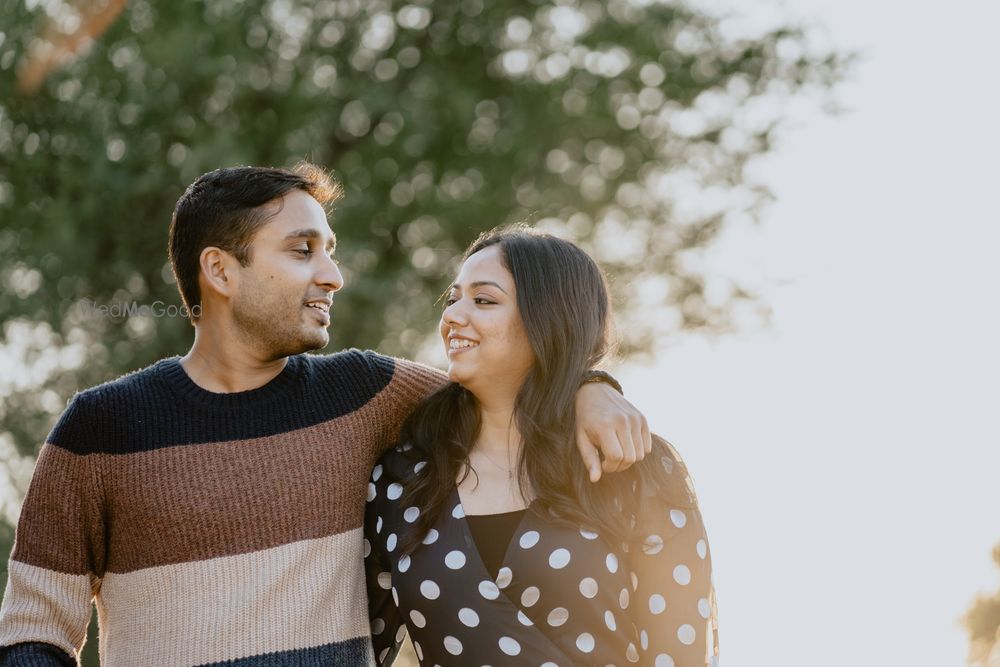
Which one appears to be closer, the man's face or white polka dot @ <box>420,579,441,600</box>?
white polka dot @ <box>420,579,441,600</box>

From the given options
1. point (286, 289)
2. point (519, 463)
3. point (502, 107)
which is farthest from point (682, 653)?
point (502, 107)

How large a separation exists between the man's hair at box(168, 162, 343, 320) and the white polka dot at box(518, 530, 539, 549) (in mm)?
877

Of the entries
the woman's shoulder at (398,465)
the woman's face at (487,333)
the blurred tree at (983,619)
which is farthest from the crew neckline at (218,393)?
the blurred tree at (983,619)

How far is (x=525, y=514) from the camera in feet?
8.66

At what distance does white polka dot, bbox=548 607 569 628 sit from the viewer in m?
A: 2.52

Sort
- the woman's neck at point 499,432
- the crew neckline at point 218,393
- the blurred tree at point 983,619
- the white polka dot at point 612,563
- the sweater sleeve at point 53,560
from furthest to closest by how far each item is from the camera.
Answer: the blurred tree at point 983,619
the woman's neck at point 499,432
the crew neckline at point 218,393
the white polka dot at point 612,563
the sweater sleeve at point 53,560

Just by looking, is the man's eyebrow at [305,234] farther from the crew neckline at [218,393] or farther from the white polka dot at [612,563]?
the white polka dot at [612,563]

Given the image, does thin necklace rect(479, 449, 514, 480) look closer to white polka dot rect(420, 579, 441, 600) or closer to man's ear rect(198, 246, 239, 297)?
white polka dot rect(420, 579, 441, 600)

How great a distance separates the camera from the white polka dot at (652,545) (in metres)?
2.58

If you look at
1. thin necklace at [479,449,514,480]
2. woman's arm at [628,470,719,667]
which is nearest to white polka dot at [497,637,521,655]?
woman's arm at [628,470,719,667]

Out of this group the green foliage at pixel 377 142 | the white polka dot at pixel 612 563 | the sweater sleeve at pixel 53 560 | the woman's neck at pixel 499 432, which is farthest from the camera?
the green foliage at pixel 377 142

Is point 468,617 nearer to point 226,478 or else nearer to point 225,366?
point 226,478

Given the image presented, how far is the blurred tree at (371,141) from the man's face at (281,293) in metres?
4.52

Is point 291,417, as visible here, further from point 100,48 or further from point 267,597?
point 100,48
